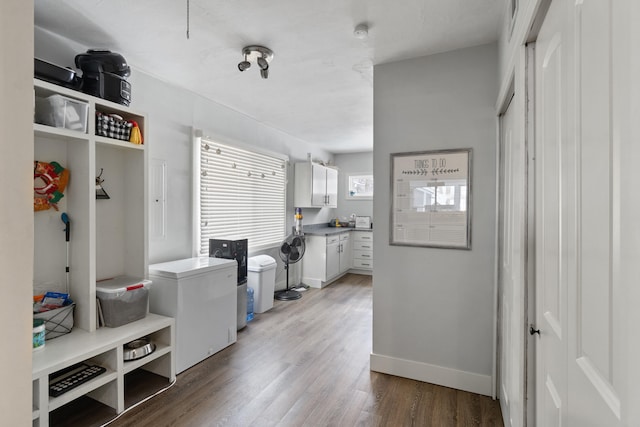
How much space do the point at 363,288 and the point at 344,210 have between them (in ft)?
7.10

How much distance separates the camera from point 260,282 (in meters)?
3.95

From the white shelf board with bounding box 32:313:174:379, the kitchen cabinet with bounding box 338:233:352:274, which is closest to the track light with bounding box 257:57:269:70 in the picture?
the white shelf board with bounding box 32:313:174:379

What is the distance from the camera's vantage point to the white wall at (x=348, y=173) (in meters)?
6.67

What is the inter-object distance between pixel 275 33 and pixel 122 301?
2.15 metres

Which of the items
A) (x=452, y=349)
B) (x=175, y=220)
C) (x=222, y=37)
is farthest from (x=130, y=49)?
(x=452, y=349)

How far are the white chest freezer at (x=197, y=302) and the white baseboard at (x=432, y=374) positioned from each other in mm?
1387

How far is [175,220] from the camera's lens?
3.19 meters

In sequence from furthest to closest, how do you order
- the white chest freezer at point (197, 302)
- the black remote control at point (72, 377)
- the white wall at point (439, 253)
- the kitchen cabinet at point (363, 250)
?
the kitchen cabinet at point (363, 250), the white chest freezer at point (197, 302), the white wall at point (439, 253), the black remote control at point (72, 377)

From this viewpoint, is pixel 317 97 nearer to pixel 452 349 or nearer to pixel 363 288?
pixel 452 349

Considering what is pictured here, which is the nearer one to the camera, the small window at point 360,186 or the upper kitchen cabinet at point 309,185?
the upper kitchen cabinet at point 309,185

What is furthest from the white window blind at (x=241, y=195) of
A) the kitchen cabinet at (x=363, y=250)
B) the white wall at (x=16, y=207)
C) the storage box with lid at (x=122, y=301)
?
the white wall at (x=16, y=207)

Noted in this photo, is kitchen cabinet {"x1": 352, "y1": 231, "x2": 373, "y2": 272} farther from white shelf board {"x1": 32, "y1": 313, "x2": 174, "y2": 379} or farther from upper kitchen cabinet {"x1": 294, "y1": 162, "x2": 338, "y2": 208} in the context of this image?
white shelf board {"x1": 32, "y1": 313, "x2": 174, "y2": 379}

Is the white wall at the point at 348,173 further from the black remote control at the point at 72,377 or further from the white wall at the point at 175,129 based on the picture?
the black remote control at the point at 72,377

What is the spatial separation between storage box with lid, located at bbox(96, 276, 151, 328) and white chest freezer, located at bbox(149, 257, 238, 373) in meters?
0.17
